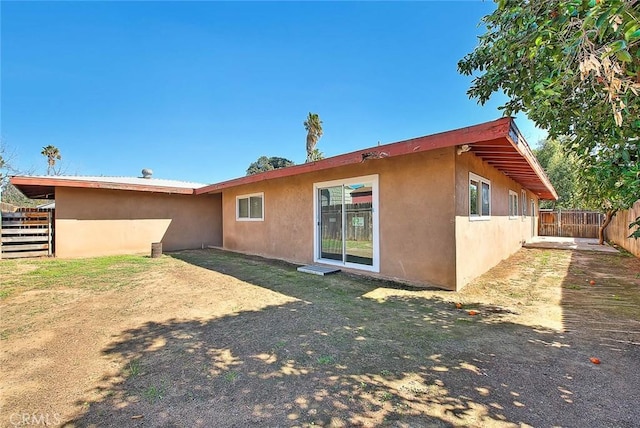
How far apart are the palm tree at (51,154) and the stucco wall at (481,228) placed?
37.4 m

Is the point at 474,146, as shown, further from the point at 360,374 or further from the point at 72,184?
the point at 72,184

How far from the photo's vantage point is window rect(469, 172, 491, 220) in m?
5.61

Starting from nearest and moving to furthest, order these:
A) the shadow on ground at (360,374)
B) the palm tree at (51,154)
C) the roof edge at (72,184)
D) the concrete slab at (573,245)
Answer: the shadow on ground at (360,374), the roof edge at (72,184), the concrete slab at (573,245), the palm tree at (51,154)

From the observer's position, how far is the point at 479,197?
604 centimetres

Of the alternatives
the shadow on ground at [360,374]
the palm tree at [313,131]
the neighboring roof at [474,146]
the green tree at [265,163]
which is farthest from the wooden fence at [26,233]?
the green tree at [265,163]

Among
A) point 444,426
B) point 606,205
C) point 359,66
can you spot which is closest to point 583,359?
point 444,426

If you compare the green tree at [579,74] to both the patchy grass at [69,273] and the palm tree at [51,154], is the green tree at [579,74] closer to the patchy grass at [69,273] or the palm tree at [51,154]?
the patchy grass at [69,273]

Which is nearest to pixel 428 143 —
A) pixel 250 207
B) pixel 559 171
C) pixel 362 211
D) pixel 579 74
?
pixel 579 74

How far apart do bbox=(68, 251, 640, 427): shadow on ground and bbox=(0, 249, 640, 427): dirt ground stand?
0.5 inches

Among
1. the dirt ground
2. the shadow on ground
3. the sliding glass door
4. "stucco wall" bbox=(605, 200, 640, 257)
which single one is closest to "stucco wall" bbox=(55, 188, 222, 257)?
the dirt ground

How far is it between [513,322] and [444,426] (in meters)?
2.40

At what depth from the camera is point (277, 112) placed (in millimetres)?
14672

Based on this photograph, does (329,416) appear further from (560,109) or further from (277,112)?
(277,112)

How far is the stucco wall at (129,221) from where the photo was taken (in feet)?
29.6
